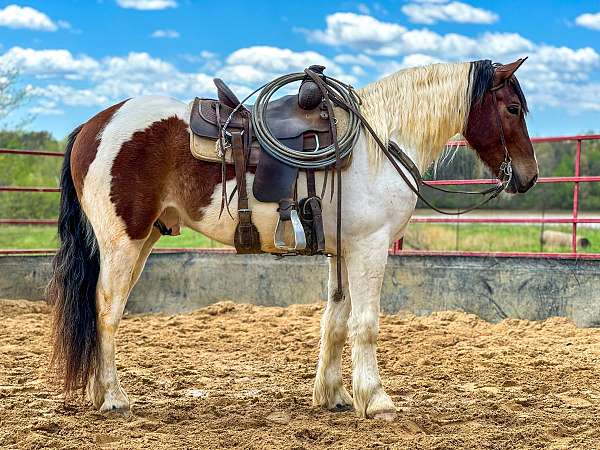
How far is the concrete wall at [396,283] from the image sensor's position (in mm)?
6512

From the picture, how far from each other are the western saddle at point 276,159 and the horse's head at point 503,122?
884 millimetres

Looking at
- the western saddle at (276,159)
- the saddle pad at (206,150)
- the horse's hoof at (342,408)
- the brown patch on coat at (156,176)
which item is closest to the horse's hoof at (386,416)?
the horse's hoof at (342,408)

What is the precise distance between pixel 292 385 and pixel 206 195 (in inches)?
59.8

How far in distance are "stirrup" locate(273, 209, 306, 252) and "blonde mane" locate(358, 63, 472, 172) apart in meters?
0.71

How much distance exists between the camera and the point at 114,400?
3.86m

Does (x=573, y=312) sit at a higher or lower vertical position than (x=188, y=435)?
higher

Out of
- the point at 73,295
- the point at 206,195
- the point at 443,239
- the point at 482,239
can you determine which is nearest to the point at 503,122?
the point at 206,195

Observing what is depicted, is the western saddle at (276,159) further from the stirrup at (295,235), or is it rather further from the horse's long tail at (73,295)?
the horse's long tail at (73,295)

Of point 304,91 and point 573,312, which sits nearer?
point 304,91

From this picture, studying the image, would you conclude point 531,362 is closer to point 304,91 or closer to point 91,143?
point 304,91

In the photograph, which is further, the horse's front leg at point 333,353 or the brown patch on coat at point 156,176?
the horse's front leg at point 333,353

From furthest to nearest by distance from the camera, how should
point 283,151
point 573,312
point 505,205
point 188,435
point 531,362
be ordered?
point 505,205 < point 573,312 < point 531,362 < point 283,151 < point 188,435

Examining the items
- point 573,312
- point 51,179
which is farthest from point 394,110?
point 51,179

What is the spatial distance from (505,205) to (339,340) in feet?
71.7
